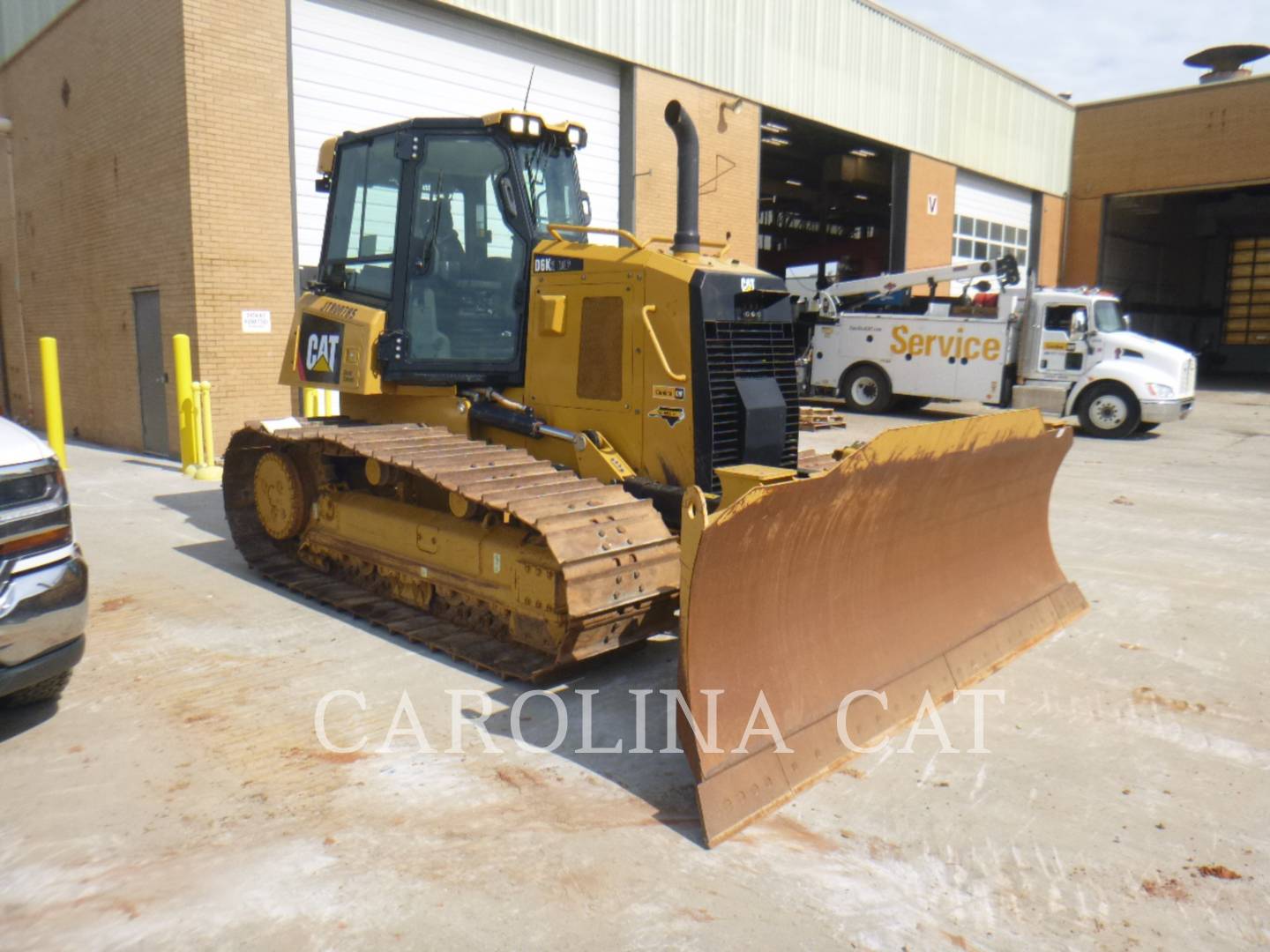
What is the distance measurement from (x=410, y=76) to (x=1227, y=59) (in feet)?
81.0

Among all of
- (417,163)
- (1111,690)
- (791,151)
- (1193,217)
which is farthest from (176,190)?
(1193,217)

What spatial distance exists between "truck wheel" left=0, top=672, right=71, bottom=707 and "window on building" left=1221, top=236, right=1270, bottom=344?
37742mm

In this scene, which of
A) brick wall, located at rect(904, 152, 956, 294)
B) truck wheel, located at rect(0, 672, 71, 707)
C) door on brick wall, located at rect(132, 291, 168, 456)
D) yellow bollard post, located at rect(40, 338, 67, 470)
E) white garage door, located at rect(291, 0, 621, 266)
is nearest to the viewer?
truck wheel, located at rect(0, 672, 71, 707)

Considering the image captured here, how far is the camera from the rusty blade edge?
11.5 feet

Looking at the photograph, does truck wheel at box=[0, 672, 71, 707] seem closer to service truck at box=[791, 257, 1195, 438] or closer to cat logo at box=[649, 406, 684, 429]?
cat logo at box=[649, 406, 684, 429]

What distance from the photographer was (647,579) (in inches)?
185

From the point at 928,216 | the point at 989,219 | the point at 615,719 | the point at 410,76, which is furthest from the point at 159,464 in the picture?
the point at 989,219

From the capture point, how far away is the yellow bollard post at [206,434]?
1034 cm

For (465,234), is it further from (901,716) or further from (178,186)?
(178,186)

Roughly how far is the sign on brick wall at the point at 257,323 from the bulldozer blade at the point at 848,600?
28.1 feet

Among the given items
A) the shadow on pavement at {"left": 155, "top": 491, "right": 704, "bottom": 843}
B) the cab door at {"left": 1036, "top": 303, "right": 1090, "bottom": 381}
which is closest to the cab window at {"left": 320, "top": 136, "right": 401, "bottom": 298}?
the shadow on pavement at {"left": 155, "top": 491, "right": 704, "bottom": 843}

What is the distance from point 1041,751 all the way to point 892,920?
1570 millimetres

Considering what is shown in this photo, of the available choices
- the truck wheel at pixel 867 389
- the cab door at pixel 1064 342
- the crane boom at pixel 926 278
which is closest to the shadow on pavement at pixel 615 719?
the cab door at pixel 1064 342

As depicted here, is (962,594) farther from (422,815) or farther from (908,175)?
(908,175)
